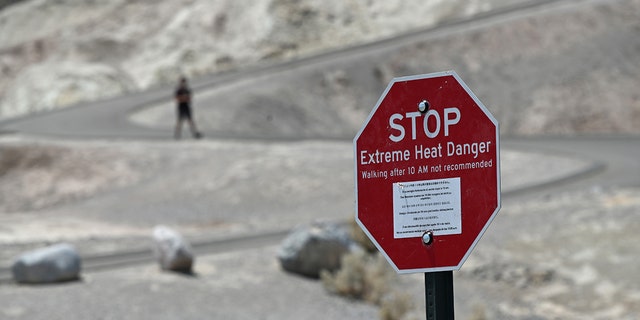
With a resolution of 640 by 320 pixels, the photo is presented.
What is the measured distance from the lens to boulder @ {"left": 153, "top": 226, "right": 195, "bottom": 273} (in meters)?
20.0

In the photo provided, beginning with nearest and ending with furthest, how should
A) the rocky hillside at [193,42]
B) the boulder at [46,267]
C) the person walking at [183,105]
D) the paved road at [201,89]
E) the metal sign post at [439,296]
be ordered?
the metal sign post at [439,296] → the boulder at [46,267] → the person walking at [183,105] → the paved road at [201,89] → the rocky hillside at [193,42]

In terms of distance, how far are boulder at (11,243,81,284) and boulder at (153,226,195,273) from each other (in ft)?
5.52

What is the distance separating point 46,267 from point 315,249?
4731mm

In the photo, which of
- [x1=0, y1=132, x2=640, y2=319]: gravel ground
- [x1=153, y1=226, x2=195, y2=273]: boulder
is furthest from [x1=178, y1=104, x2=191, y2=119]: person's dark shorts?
[x1=153, y1=226, x2=195, y2=273]: boulder

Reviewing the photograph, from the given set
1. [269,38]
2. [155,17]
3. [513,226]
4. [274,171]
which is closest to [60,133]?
[274,171]

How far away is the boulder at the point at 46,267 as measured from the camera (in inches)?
731

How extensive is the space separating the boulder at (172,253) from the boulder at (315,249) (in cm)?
180

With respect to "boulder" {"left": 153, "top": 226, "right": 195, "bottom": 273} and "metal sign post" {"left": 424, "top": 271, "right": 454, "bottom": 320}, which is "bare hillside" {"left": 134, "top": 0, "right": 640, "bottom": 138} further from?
"metal sign post" {"left": 424, "top": 271, "right": 454, "bottom": 320}

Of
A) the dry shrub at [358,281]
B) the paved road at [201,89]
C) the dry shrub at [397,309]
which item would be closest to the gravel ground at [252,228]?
the dry shrub at [358,281]

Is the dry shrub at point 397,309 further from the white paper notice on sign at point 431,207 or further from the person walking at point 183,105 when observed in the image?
the person walking at point 183,105

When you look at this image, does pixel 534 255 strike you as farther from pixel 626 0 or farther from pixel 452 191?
pixel 626 0

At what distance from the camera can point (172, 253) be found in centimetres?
1991

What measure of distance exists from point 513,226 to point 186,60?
4445 centimetres

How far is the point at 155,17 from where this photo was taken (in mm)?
72750
